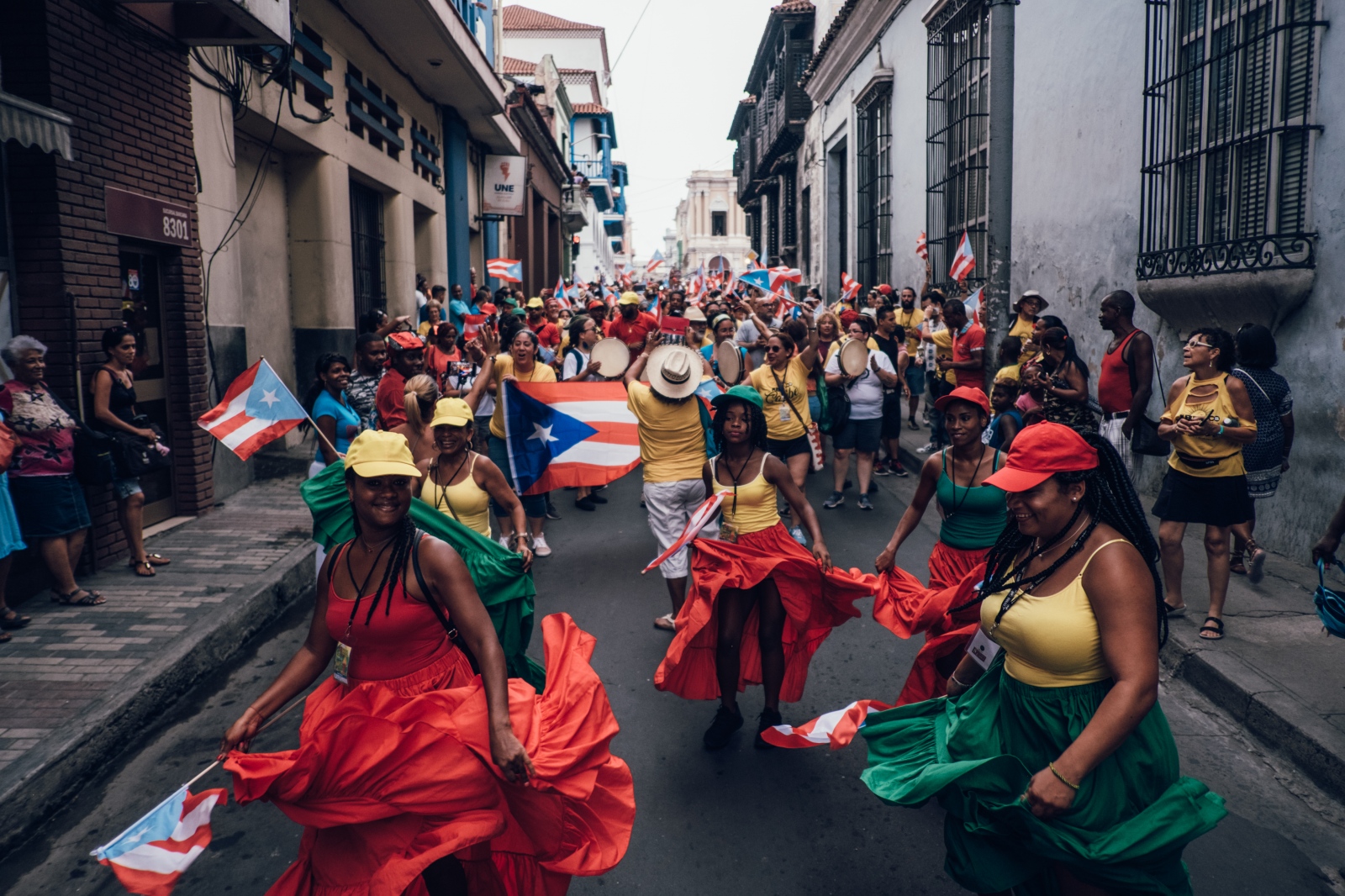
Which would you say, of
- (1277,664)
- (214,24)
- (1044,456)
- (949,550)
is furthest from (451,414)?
(214,24)

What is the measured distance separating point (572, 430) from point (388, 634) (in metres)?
4.72

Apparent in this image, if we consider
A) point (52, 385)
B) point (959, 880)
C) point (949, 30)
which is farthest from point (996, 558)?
point (949, 30)

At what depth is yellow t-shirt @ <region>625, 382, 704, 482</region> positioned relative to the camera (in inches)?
233

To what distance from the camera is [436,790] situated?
97.8 inches

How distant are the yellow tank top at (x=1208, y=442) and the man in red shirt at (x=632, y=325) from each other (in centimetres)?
609

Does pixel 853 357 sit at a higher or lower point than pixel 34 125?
lower

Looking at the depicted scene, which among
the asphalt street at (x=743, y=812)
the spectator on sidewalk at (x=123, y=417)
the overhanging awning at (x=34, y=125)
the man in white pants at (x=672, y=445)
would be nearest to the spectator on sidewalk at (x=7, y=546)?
the spectator on sidewalk at (x=123, y=417)

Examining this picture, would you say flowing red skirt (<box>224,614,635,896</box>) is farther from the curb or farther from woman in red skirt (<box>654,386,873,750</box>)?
the curb

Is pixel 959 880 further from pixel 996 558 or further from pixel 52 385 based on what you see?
pixel 52 385

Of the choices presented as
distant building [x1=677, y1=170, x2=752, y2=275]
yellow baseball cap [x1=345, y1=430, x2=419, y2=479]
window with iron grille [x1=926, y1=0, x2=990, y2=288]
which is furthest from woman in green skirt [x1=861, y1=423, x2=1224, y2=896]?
distant building [x1=677, y1=170, x2=752, y2=275]

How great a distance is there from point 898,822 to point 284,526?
6.12 m

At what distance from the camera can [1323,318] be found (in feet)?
21.0

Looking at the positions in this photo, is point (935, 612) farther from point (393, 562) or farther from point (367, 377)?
point (367, 377)

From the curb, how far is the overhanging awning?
2.98 m
